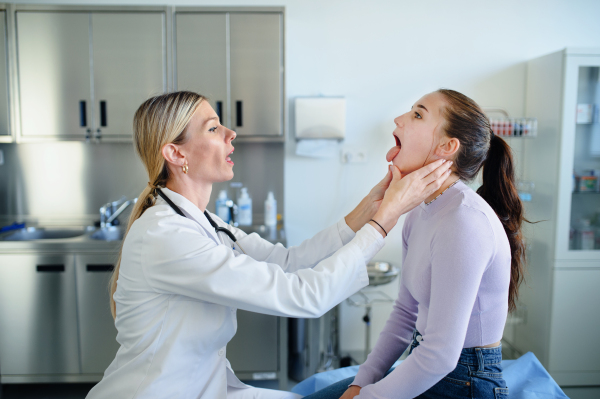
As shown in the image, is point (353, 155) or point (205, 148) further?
point (353, 155)

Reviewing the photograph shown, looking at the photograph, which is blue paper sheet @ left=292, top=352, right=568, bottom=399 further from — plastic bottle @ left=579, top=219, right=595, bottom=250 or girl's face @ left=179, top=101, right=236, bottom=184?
plastic bottle @ left=579, top=219, right=595, bottom=250

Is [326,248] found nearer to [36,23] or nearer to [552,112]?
[552,112]

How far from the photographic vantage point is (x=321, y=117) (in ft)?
8.79

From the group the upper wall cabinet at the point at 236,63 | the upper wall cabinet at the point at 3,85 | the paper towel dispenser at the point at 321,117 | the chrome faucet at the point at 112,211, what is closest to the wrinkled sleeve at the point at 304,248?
the upper wall cabinet at the point at 236,63

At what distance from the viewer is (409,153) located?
4.38ft

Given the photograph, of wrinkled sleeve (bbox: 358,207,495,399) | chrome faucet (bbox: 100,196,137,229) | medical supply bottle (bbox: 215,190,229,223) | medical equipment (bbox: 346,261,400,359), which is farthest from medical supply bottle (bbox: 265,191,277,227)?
wrinkled sleeve (bbox: 358,207,495,399)

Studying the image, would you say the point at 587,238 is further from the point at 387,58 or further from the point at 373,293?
the point at 387,58

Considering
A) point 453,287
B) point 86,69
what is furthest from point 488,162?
point 86,69

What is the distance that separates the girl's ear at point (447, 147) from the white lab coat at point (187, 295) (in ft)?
1.13

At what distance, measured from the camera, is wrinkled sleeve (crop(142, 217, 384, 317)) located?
106 centimetres

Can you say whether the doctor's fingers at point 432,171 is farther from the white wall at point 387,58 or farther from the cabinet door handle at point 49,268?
the cabinet door handle at point 49,268

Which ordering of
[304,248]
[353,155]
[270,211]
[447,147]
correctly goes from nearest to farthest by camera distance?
[447,147], [304,248], [270,211], [353,155]

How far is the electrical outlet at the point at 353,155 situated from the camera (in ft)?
9.29

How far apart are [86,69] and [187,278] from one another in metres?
2.01
